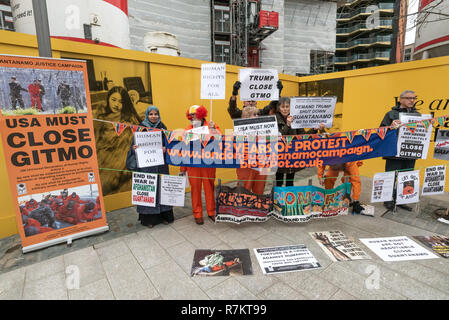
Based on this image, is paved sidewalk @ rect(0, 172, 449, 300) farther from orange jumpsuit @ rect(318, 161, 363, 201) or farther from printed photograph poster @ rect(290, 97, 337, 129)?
printed photograph poster @ rect(290, 97, 337, 129)

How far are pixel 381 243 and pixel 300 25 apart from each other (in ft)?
76.7

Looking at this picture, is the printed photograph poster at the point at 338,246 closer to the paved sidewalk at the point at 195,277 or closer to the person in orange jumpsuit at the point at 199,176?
the paved sidewalk at the point at 195,277

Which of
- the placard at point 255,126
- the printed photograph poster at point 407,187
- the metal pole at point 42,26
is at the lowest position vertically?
the printed photograph poster at point 407,187

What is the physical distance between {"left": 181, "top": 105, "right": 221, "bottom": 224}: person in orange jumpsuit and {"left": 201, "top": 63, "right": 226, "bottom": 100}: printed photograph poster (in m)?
0.44

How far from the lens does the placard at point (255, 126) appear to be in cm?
351

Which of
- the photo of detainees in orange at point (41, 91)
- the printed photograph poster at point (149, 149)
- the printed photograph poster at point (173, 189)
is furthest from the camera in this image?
the printed photograph poster at point (173, 189)

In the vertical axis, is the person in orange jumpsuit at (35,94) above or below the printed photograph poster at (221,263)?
above

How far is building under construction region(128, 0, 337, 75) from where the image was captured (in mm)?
14055

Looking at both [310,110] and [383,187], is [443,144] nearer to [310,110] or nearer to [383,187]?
[383,187]

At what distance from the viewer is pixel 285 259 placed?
2.87m

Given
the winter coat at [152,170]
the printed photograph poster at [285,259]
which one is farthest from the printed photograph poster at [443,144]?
the winter coat at [152,170]

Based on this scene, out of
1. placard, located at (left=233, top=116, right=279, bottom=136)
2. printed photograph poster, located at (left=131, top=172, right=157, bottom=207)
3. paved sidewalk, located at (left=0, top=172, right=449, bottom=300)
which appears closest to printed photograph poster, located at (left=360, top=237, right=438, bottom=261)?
paved sidewalk, located at (left=0, top=172, right=449, bottom=300)

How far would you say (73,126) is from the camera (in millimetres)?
3254

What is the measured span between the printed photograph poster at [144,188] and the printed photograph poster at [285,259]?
1.82 meters
